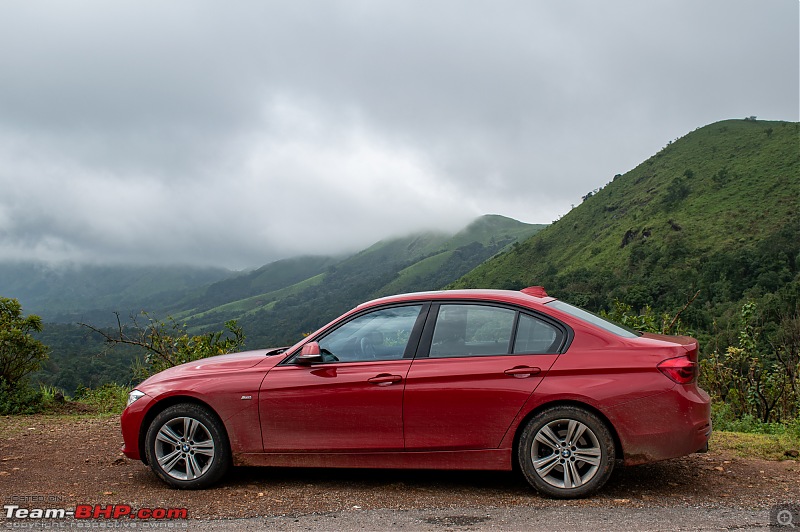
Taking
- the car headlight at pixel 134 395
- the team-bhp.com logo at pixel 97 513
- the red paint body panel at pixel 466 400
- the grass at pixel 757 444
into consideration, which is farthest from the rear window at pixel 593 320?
the car headlight at pixel 134 395

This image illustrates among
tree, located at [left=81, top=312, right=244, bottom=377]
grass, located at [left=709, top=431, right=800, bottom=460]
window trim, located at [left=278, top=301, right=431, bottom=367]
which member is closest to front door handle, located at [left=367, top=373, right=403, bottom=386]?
window trim, located at [left=278, top=301, right=431, bottom=367]

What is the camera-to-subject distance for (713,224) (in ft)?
263

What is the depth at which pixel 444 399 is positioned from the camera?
4.64 m

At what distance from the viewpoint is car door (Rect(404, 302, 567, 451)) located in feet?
15.0

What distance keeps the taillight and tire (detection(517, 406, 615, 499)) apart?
57cm

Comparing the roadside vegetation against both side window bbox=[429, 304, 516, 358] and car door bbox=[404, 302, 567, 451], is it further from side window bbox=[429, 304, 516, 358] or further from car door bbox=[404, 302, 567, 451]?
side window bbox=[429, 304, 516, 358]

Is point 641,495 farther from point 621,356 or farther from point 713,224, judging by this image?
A: point 713,224

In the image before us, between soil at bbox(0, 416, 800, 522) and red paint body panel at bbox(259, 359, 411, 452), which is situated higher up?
red paint body panel at bbox(259, 359, 411, 452)

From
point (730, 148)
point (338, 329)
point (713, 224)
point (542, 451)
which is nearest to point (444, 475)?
point (542, 451)

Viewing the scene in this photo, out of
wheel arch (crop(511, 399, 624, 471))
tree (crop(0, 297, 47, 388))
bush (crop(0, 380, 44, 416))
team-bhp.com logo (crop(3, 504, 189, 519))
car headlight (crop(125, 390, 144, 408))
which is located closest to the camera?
team-bhp.com logo (crop(3, 504, 189, 519))

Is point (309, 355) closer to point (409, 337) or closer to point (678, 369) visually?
point (409, 337)

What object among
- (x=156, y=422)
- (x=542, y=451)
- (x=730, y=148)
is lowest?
(x=542, y=451)

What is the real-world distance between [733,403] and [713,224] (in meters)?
78.6

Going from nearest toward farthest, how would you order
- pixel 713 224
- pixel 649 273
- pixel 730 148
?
pixel 649 273
pixel 713 224
pixel 730 148
